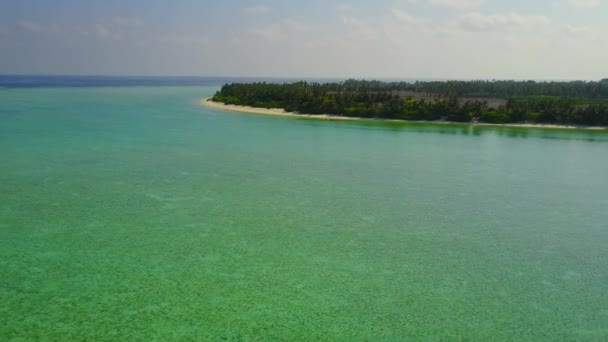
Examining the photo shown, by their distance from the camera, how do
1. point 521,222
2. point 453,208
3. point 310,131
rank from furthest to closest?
point 310,131, point 453,208, point 521,222

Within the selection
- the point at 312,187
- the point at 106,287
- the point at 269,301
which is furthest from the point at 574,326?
the point at 312,187

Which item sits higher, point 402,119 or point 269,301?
point 402,119

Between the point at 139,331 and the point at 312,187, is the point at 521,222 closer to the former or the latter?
the point at 312,187

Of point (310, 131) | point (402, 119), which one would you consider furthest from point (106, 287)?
point (402, 119)

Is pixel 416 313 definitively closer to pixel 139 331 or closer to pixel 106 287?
pixel 139 331

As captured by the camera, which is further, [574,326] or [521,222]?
[521,222]

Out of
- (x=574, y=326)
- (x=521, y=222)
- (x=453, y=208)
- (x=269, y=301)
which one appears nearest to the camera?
(x=574, y=326)
